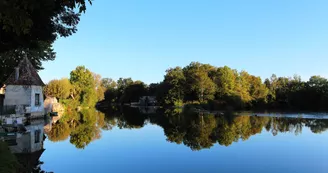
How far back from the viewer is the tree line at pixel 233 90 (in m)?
53.2

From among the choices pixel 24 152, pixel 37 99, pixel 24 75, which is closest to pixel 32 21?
pixel 24 152

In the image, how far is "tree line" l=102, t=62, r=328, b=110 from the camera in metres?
53.2

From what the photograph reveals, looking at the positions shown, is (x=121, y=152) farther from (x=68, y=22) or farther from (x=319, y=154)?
(x=319, y=154)

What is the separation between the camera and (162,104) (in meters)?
70.6

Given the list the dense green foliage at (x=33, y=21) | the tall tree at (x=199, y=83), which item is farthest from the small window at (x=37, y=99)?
the tall tree at (x=199, y=83)

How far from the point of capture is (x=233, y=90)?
58375 mm

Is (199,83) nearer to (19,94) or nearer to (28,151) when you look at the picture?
(19,94)

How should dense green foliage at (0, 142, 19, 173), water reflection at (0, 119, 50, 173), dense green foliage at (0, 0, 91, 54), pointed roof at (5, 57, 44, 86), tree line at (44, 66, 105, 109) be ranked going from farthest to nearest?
tree line at (44, 66, 105, 109) < pointed roof at (5, 57, 44, 86) < water reflection at (0, 119, 50, 173) < dense green foliage at (0, 142, 19, 173) < dense green foliage at (0, 0, 91, 54)

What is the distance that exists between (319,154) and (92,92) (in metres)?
57.8

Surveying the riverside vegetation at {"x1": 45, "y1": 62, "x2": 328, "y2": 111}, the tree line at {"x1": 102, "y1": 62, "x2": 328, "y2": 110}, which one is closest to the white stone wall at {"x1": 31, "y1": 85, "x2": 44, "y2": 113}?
the riverside vegetation at {"x1": 45, "y1": 62, "x2": 328, "y2": 111}

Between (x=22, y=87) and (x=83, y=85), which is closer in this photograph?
(x=22, y=87)

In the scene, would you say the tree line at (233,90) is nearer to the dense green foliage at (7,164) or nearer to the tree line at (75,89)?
the tree line at (75,89)

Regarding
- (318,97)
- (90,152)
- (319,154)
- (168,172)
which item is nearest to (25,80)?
(90,152)

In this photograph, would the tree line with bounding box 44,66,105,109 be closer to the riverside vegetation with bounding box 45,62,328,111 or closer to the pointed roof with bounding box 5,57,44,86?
the riverside vegetation with bounding box 45,62,328,111
